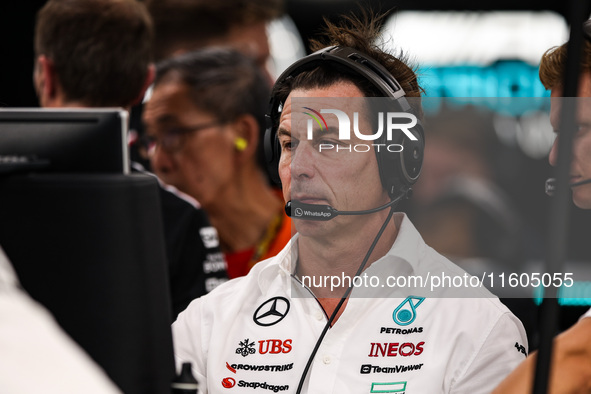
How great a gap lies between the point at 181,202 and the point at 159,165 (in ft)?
0.89

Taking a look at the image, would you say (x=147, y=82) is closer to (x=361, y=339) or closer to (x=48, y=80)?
(x=48, y=80)

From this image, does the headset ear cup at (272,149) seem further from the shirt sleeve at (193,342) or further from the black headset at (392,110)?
the shirt sleeve at (193,342)

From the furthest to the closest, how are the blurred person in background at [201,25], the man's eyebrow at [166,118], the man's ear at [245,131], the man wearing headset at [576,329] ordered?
the blurred person in background at [201,25] → the man's ear at [245,131] → the man's eyebrow at [166,118] → the man wearing headset at [576,329]

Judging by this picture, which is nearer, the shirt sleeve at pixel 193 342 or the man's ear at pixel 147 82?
the shirt sleeve at pixel 193 342

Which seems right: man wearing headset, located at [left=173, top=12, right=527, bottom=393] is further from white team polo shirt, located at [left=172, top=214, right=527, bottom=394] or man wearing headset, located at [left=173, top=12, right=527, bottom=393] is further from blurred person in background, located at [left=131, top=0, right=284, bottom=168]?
blurred person in background, located at [left=131, top=0, right=284, bottom=168]

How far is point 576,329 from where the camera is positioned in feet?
3.18

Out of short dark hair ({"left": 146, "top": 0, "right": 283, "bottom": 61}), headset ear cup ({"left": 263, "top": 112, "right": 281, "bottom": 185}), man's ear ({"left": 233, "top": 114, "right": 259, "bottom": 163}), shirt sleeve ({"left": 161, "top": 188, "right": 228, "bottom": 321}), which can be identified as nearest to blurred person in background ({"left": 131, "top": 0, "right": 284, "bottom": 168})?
short dark hair ({"left": 146, "top": 0, "right": 283, "bottom": 61})

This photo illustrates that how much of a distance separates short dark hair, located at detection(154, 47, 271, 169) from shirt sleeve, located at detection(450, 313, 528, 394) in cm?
101

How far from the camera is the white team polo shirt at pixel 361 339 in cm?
98

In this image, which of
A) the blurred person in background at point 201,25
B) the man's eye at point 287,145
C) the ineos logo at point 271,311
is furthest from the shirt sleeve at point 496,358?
the blurred person in background at point 201,25

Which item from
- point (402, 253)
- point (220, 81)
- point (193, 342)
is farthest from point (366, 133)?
point (220, 81)

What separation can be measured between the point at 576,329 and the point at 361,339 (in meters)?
0.27

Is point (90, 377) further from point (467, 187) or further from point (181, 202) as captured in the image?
point (181, 202)

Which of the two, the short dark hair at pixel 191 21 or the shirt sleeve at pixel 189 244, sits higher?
the short dark hair at pixel 191 21
